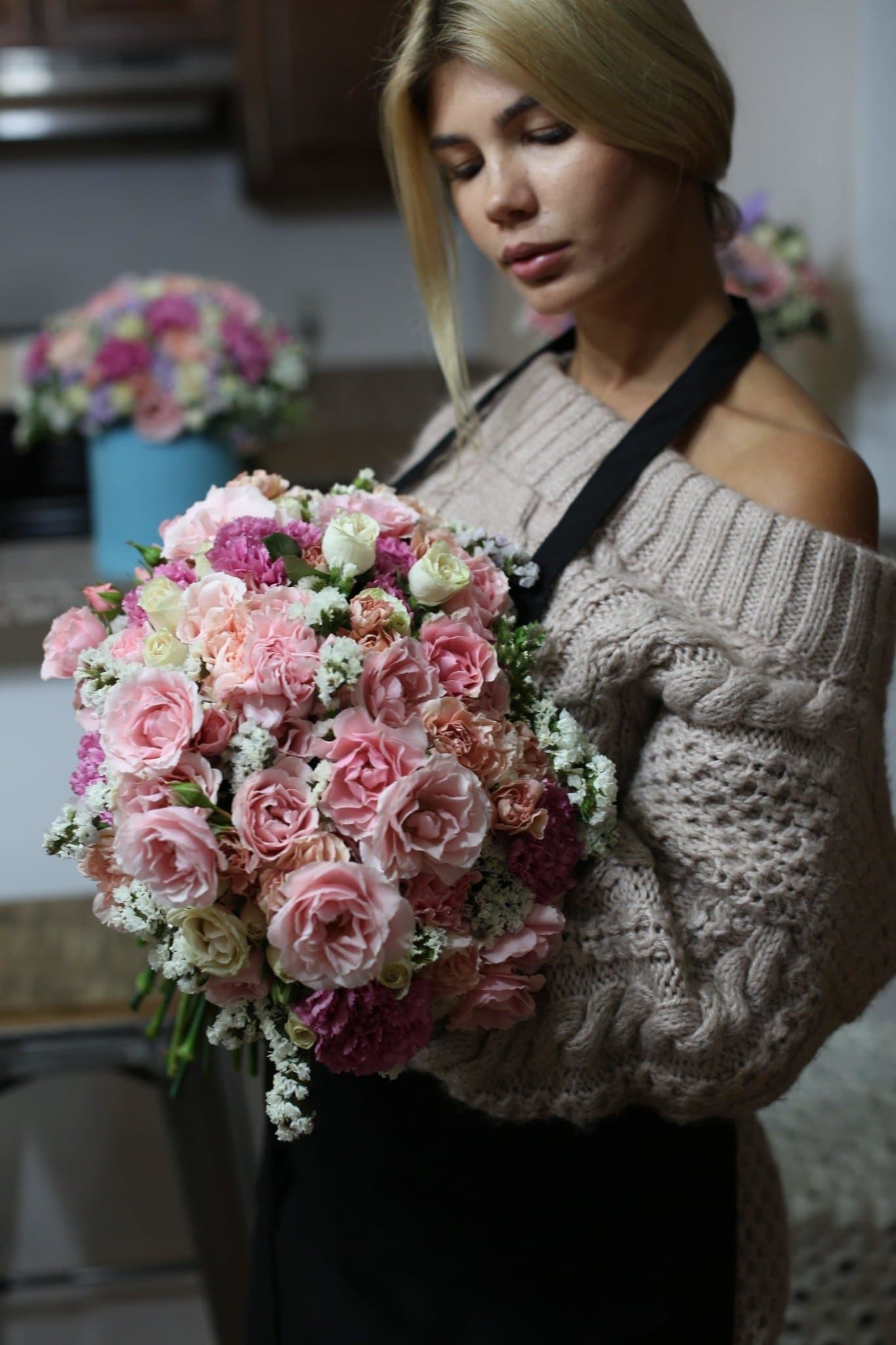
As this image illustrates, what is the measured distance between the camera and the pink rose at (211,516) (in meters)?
0.84

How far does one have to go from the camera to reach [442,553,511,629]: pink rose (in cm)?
81

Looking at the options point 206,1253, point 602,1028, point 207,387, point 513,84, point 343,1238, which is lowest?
point 206,1253

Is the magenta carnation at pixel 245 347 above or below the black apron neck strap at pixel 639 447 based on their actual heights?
below

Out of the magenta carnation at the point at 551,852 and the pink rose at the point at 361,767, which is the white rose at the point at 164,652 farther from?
the magenta carnation at the point at 551,852

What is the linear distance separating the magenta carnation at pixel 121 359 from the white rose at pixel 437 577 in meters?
1.10

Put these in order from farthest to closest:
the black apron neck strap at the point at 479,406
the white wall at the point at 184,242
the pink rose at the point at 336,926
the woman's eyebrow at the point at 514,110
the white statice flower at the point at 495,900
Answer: the white wall at the point at 184,242, the black apron neck strap at the point at 479,406, the woman's eyebrow at the point at 514,110, the white statice flower at the point at 495,900, the pink rose at the point at 336,926

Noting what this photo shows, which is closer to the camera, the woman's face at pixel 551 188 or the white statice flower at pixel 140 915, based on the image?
the white statice flower at pixel 140 915

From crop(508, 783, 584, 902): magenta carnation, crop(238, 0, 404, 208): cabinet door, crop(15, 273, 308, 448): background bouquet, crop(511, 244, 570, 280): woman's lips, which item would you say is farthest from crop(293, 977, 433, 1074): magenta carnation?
crop(238, 0, 404, 208): cabinet door

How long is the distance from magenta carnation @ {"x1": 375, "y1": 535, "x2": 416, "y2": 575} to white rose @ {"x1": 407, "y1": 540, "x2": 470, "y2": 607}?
2 cm

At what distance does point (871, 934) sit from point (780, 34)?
3.98 feet

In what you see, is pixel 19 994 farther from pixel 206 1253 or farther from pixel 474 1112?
pixel 474 1112

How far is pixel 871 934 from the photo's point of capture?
0.94 metres

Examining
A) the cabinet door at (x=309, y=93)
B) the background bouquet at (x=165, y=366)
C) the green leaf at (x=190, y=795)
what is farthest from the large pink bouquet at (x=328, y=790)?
the cabinet door at (x=309, y=93)

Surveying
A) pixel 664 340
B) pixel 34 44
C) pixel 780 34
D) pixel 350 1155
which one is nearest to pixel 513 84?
pixel 664 340
